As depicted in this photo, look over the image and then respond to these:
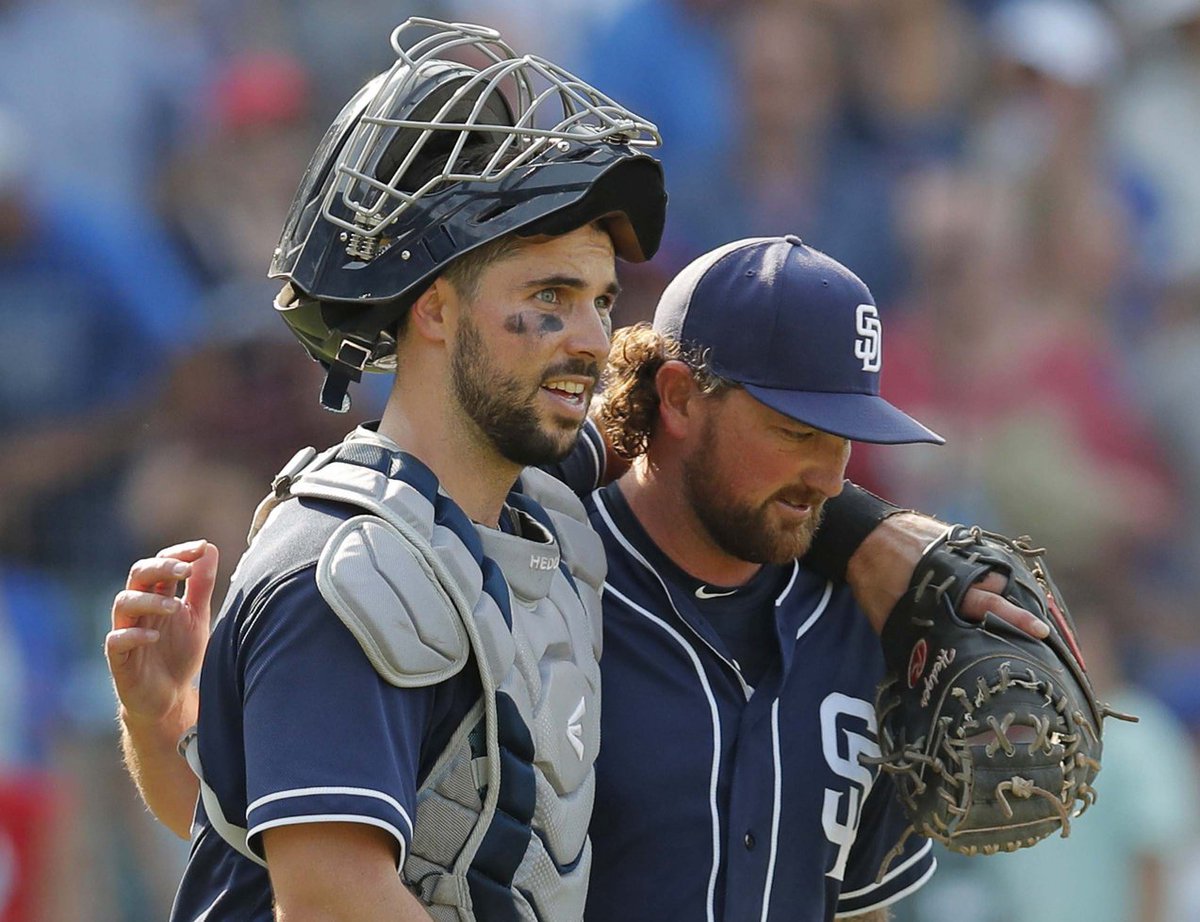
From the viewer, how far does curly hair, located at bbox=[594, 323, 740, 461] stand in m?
2.98

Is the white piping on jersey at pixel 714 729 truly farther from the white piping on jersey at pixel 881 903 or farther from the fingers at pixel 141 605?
the fingers at pixel 141 605

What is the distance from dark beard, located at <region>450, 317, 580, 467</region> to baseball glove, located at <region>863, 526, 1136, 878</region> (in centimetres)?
73

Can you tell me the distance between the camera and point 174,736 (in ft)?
9.07

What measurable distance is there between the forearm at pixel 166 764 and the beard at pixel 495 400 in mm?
669

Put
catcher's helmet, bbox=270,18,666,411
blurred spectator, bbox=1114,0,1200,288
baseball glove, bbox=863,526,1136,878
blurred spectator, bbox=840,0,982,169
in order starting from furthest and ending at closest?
blurred spectator, bbox=1114,0,1200,288 < blurred spectator, bbox=840,0,982,169 < baseball glove, bbox=863,526,1136,878 < catcher's helmet, bbox=270,18,666,411

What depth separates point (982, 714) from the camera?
2.70 metres

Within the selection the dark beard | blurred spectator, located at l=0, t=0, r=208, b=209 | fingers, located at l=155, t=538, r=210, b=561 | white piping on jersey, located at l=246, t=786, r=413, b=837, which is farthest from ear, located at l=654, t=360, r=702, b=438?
blurred spectator, located at l=0, t=0, r=208, b=209

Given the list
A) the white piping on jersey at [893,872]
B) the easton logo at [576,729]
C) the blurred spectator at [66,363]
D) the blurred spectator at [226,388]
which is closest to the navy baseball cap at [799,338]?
the easton logo at [576,729]

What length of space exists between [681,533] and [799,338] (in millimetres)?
364

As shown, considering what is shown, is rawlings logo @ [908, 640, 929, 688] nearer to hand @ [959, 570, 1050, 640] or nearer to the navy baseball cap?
hand @ [959, 570, 1050, 640]

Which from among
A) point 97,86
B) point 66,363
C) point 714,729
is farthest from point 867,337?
point 97,86

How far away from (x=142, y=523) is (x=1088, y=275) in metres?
3.31

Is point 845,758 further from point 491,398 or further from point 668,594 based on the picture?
point 491,398

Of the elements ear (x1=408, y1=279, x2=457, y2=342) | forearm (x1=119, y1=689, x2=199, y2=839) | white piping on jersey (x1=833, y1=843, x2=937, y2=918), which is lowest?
white piping on jersey (x1=833, y1=843, x2=937, y2=918)
